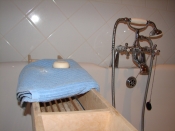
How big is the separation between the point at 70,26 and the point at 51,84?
1.98 ft

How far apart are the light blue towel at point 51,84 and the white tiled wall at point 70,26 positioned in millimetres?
471

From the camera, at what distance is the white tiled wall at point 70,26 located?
2.73 feet

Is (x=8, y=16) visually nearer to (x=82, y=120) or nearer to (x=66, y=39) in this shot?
(x=66, y=39)

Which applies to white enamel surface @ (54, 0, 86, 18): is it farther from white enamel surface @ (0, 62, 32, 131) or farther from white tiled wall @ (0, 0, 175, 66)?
white enamel surface @ (0, 62, 32, 131)

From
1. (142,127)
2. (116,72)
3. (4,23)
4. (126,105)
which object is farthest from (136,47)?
(4,23)

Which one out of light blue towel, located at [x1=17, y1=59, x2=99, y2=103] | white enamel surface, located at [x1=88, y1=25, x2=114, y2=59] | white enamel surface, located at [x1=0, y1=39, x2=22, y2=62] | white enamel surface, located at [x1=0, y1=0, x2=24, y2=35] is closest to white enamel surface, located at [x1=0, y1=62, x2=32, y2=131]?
white enamel surface, located at [x1=0, y1=39, x2=22, y2=62]

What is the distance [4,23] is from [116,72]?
28.0 inches

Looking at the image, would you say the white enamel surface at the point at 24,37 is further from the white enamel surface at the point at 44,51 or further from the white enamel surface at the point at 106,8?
the white enamel surface at the point at 106,8

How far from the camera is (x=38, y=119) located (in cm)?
28

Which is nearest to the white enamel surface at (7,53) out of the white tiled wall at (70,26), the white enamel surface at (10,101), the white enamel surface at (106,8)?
the white tiled wall at (70,26)

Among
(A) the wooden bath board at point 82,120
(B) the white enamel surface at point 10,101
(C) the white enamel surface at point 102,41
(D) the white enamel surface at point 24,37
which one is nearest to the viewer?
(A) the wooden bath board at point 82,120

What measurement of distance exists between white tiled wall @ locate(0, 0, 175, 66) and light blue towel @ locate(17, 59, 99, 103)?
0.47 m

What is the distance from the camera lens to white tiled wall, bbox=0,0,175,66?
832mm

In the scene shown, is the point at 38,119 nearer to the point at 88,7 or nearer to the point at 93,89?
the point at 93,89
